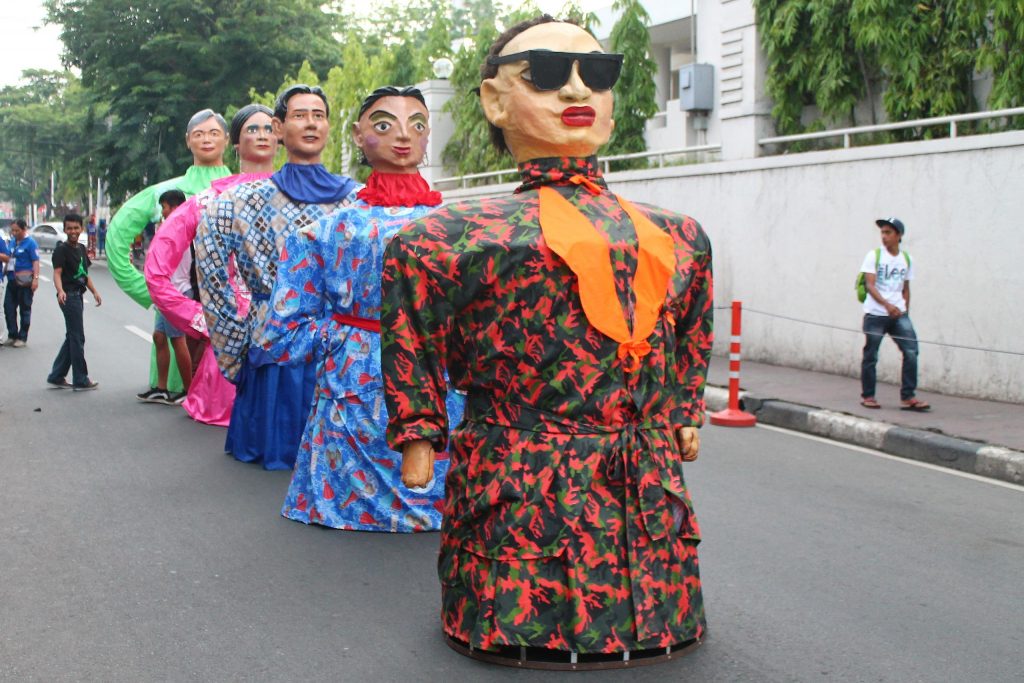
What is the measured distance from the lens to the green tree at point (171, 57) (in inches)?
1459

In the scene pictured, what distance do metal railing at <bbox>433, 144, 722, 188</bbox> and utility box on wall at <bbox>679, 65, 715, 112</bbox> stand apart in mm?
512

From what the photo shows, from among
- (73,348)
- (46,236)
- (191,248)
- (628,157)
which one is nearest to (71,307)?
(73,348)

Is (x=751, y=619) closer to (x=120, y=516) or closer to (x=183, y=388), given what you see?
(x=120, y=516)

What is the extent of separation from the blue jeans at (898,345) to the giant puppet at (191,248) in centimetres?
490

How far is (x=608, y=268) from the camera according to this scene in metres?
4.12

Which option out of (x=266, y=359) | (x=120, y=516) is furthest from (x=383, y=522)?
(x=266, y=359)

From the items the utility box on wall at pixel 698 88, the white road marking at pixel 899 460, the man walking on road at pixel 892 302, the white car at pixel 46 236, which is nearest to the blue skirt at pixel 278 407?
the white road marking at pixel 899 460

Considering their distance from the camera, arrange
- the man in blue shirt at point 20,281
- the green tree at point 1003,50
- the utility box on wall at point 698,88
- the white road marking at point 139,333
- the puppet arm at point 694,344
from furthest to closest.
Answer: the white road marking at point 139,333
the utility box on wall at point 698,88
the man in blue shirt at point 20,281
the green tree at point 1003,50
the puppet arm at point 694,344

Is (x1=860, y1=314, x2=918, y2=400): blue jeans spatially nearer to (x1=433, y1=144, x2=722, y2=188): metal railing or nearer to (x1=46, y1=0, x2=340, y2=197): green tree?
(x1=433, y1=144, x2=722, y2=188): metal railing

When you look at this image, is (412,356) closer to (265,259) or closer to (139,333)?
(265,259)

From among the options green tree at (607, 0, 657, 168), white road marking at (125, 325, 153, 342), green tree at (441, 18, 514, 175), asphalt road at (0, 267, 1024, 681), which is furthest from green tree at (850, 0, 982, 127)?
white road marking at (125, 325, 153, 342)

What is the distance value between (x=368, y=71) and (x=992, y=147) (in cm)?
1694

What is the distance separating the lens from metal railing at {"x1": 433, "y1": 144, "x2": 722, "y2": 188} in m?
15.4

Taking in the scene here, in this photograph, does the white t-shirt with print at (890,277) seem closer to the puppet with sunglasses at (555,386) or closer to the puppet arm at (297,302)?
the puppet arm at (297,302)
